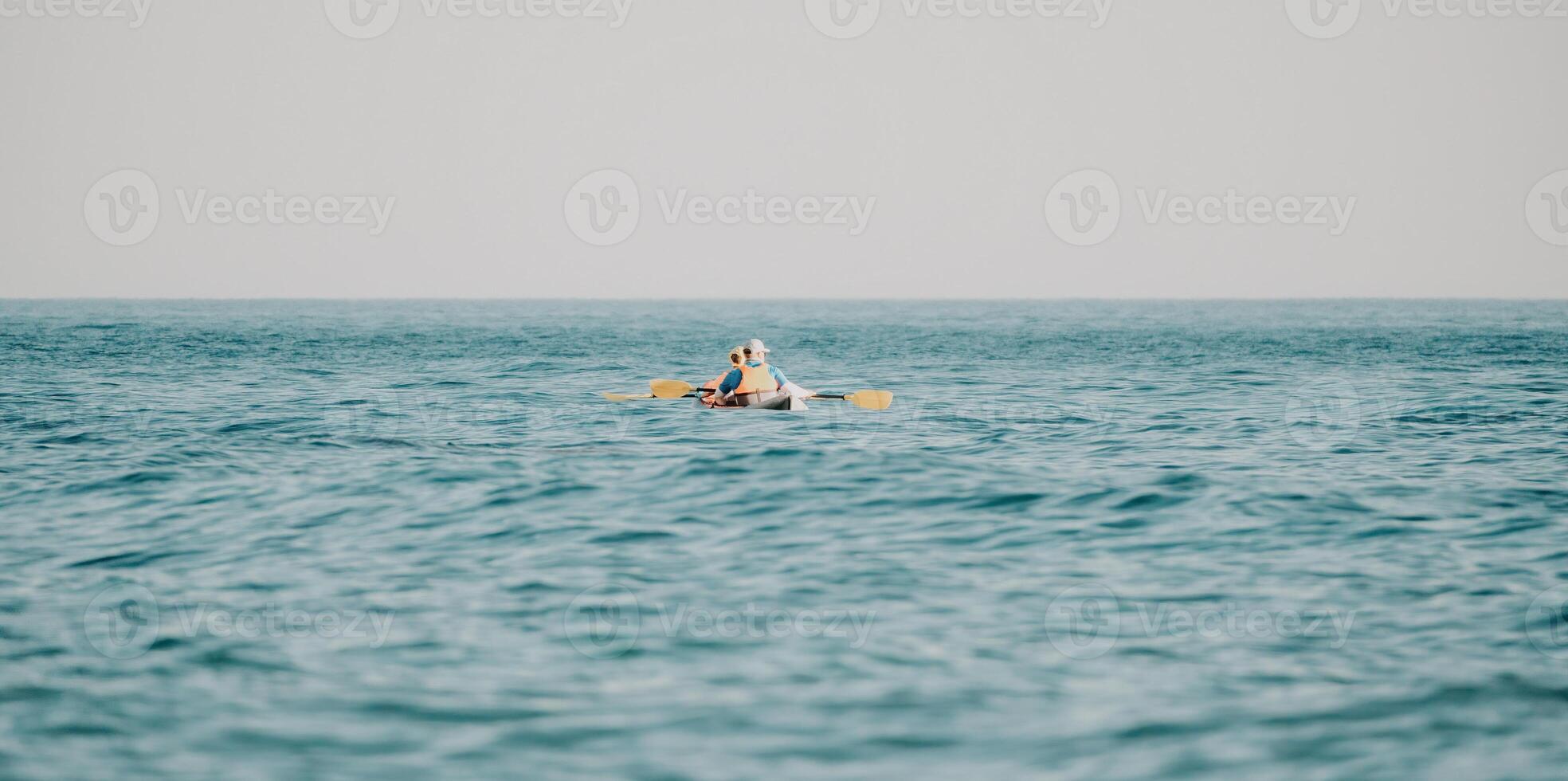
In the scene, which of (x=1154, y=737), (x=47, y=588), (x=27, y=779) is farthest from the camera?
(x=47, y=588)

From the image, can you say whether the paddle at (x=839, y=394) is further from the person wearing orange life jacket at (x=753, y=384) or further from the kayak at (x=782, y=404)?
the kayak at (x=782, y=404)

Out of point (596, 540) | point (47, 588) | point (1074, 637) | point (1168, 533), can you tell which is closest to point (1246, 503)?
point (1168, 533)

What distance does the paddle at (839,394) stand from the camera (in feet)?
90.2

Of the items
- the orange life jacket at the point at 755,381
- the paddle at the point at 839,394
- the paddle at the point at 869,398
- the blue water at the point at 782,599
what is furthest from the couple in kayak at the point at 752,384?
the paddle at the point at 869,398

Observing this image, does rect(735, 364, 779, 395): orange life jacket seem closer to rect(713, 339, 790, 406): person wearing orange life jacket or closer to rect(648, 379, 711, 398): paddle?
rect(713, 339, 790, 406): person wearing orange life jacket

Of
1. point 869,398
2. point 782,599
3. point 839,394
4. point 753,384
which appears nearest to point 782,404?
point 753,384

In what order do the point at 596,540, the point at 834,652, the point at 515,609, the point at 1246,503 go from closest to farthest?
the point at 834,652, the point at 515,609, the point at 596,540, the point at 1246,503

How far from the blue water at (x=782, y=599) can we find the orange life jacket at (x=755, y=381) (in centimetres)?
64

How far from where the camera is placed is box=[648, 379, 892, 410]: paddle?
2749 cm

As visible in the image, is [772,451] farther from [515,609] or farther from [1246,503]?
[515,609]

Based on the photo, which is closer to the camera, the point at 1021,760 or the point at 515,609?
the point at 1021,760

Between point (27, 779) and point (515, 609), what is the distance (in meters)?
4.06

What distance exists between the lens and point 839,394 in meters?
27.6

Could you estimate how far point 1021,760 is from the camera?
26.1 feet
